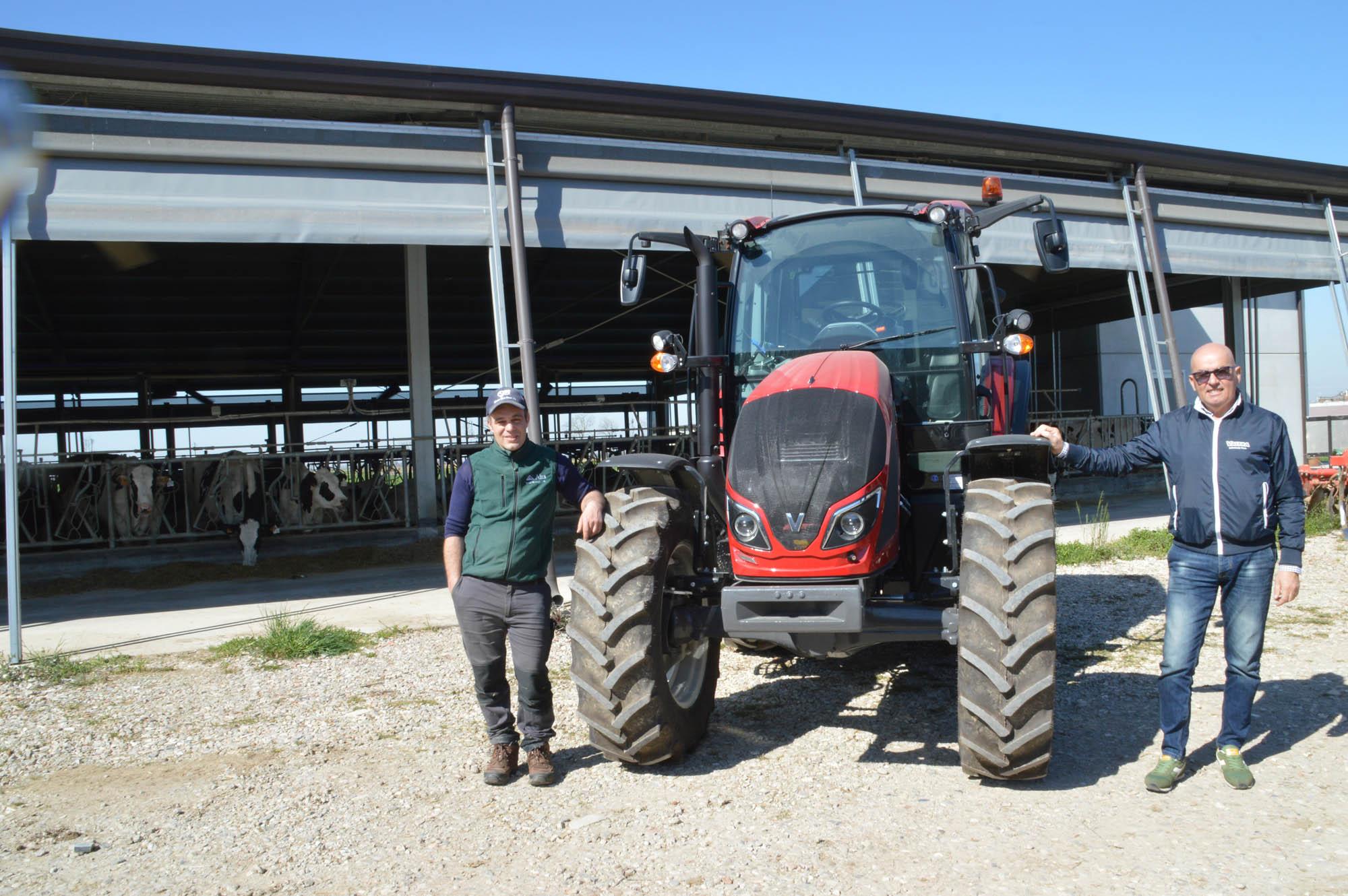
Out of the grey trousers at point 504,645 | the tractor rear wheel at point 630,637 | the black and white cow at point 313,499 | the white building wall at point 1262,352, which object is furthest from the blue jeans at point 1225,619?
the white building wall at point 1262,352

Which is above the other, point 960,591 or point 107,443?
point 107,443

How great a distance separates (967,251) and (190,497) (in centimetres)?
1140

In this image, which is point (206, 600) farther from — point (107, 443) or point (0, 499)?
point (107, 443)

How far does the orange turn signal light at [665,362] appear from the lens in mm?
5152

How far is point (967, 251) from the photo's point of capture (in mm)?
5340

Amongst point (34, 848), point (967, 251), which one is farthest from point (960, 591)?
point (34, 848)

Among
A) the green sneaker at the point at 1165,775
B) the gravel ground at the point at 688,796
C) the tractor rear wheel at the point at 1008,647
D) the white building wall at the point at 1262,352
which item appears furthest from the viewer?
the white building wall at the point at 1262,352

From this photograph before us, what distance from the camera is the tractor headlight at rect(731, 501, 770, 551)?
4227mm

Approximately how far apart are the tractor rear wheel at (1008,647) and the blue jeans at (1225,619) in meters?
0.63

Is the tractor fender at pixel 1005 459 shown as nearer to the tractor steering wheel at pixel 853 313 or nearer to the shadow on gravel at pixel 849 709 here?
the tractor steering wheel at pixel 853 313

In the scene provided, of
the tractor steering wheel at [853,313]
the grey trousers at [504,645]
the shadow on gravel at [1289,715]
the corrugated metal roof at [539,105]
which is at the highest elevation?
the corrugated metal roof at [539,105]

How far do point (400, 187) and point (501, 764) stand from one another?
5.70 metres

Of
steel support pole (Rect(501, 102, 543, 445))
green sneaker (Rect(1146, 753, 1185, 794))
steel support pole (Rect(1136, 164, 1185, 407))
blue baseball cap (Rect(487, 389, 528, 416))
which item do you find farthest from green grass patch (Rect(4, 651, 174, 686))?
steel support pole (Rect(1136, 164, 1185, 407))

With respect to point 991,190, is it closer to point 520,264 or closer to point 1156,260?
point 520,264
